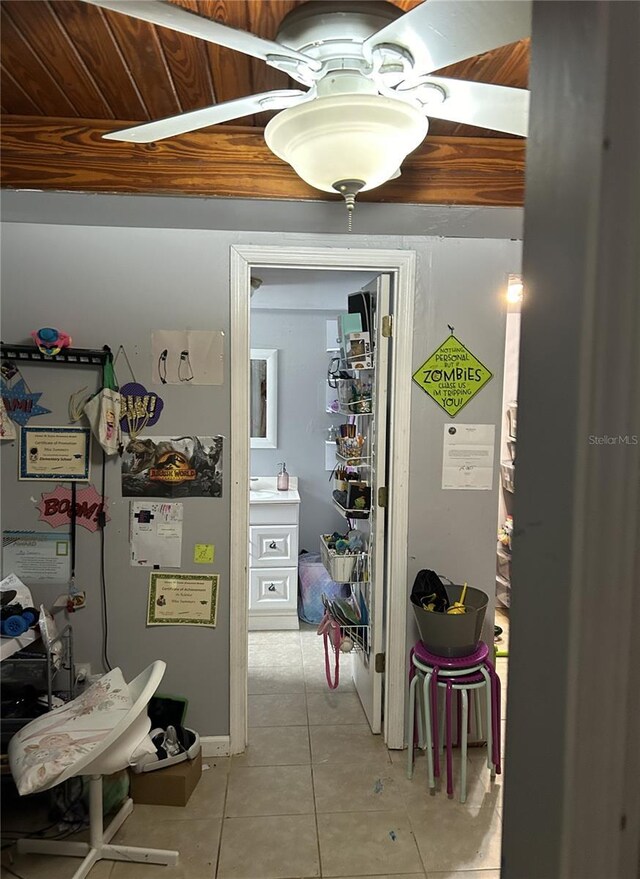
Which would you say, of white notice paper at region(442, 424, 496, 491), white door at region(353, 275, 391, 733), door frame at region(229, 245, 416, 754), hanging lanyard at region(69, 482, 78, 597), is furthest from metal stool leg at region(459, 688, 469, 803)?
hanging lanyard at region(69, 482, 78, 597)

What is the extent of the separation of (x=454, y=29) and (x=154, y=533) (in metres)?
2.11

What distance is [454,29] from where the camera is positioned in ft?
→ 2.91

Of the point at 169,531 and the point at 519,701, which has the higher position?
the point at 519,701

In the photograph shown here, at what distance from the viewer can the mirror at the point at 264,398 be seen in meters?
4.56

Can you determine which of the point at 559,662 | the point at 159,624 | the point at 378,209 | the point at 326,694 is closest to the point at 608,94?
the point at 559,662

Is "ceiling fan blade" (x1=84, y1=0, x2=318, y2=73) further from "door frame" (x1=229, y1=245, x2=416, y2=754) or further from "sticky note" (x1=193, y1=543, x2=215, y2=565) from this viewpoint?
"sticky note" (x1=193, y1=543, x2=215, y2=565)

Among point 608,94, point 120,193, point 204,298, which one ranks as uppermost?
point 120,193

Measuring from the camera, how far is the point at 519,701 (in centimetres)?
46

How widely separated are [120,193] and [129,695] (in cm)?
171

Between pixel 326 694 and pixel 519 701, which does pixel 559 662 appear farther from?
pixel 326 694

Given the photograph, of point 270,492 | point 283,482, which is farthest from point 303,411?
point 270,492

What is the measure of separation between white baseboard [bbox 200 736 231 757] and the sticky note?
78 centimetres

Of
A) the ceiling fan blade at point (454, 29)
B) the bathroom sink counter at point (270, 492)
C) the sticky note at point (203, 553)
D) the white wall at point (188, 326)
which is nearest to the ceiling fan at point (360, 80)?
Result: the ceiling fan blade at point (454, 29)

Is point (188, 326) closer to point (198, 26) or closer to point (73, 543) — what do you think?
point (73, 543)
